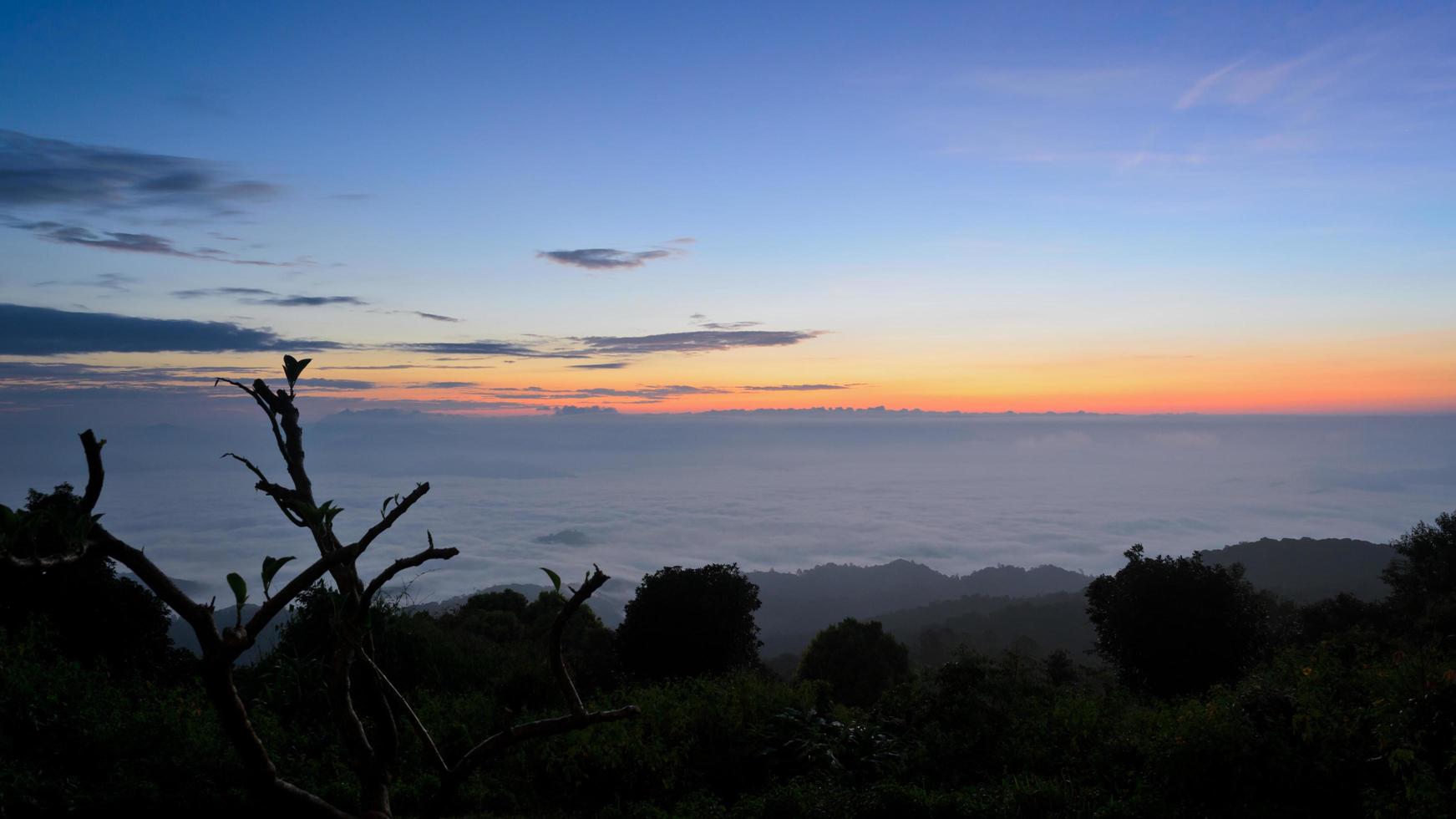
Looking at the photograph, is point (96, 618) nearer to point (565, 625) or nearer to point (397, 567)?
point (397, 567)

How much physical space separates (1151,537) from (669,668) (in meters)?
116

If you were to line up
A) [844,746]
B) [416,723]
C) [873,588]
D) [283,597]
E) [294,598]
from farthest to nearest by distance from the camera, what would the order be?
1. [873,588]
2. [844,746]
3. [416,723]
4. [294,598]
5. [283,597]

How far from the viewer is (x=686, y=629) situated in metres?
21.8

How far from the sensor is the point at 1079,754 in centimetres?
1099

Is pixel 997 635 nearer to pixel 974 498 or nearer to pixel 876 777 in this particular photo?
pixel 876 777

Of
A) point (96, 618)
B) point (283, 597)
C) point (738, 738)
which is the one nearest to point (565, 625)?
point (283, 597)

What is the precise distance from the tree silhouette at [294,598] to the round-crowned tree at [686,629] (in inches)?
770

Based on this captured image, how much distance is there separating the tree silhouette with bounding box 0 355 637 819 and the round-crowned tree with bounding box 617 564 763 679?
1956 centimetres

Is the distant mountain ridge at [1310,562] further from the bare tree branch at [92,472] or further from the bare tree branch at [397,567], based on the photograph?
the bare tree branch at [92,472]

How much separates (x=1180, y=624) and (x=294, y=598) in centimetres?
2125

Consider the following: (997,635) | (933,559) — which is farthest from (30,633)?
(933,559)

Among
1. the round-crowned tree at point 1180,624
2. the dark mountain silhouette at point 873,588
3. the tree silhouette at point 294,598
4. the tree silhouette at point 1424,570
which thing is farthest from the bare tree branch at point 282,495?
the dark mountain silhouette at point 873,588

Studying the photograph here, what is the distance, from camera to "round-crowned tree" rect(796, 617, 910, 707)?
23.2 metres

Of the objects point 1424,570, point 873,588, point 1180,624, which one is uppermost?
point 1424,570
